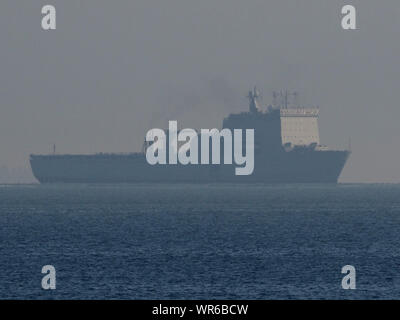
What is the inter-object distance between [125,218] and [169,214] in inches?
266

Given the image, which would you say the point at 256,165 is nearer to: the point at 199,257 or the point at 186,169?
the point at 186,169

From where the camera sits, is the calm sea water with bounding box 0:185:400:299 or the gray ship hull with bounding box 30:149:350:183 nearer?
the calm sea water with bounding box 0:185:400:299

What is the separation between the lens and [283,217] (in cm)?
7856

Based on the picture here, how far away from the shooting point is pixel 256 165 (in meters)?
194

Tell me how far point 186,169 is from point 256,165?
49.9 ft

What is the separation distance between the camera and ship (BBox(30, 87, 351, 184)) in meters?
189

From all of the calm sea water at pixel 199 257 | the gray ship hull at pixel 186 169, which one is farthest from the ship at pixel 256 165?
the calm sea water at pixel 199 257

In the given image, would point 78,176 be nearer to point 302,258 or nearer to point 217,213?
point 217,213

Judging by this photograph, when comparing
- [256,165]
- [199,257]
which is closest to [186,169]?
[256,165]

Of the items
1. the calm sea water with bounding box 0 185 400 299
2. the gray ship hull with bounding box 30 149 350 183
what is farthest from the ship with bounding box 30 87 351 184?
the calm sea water with bounding box 0 185 400 299

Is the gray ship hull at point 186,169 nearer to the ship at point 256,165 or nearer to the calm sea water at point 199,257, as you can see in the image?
the ship at point 256,165

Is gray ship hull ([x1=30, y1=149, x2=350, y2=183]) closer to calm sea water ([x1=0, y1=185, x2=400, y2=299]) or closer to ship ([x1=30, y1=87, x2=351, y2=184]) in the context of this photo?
ship ([x1=30, y1=87, x2=351, y2=184])

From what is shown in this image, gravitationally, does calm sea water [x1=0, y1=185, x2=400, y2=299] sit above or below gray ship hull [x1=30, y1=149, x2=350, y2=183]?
below
